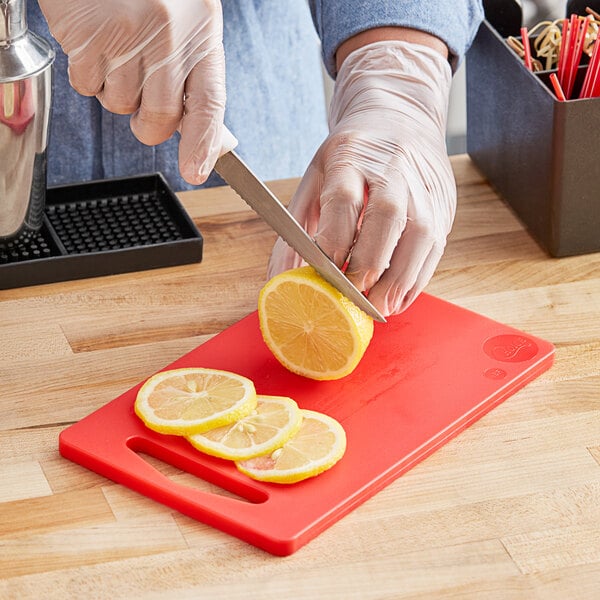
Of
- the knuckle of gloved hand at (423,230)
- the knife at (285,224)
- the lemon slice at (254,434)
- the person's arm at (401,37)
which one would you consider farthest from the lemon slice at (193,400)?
the person's arm at (401,37)

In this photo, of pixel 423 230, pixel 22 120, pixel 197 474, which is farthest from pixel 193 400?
pixel 22 120

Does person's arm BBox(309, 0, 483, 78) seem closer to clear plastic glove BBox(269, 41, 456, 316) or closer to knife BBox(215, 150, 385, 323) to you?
clear plastic glove BBox(269, 41, 456, 316)

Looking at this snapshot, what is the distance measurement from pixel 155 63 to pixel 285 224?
23cm

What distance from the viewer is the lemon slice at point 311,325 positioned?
4.05 feet

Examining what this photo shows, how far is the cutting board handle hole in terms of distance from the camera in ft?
3.61

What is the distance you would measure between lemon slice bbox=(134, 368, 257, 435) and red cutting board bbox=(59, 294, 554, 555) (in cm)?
2

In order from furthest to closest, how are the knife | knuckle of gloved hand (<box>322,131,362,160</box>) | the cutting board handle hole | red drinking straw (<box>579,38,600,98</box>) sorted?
1. red drinking straw (<box>579,38,600,98</box>)
2. knuckle of gloved hand (<box>322,131,362,160</box>)
3. the knife
4. the cutting board handle hole

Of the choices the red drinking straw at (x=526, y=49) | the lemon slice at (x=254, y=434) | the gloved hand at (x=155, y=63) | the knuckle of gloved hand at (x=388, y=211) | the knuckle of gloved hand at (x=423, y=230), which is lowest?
the lemon slice at (x=254, y=434)

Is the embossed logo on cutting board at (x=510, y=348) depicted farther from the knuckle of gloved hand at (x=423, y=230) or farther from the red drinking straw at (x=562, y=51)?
the red drinking straw at (x=562, y=51)

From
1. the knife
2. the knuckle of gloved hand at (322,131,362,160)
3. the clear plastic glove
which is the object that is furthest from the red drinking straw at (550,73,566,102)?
the knife

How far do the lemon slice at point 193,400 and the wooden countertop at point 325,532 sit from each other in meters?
0.06

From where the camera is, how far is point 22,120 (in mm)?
1371

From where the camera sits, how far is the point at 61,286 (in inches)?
57.0

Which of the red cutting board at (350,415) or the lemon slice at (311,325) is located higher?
the lemon slice at (311,325)
